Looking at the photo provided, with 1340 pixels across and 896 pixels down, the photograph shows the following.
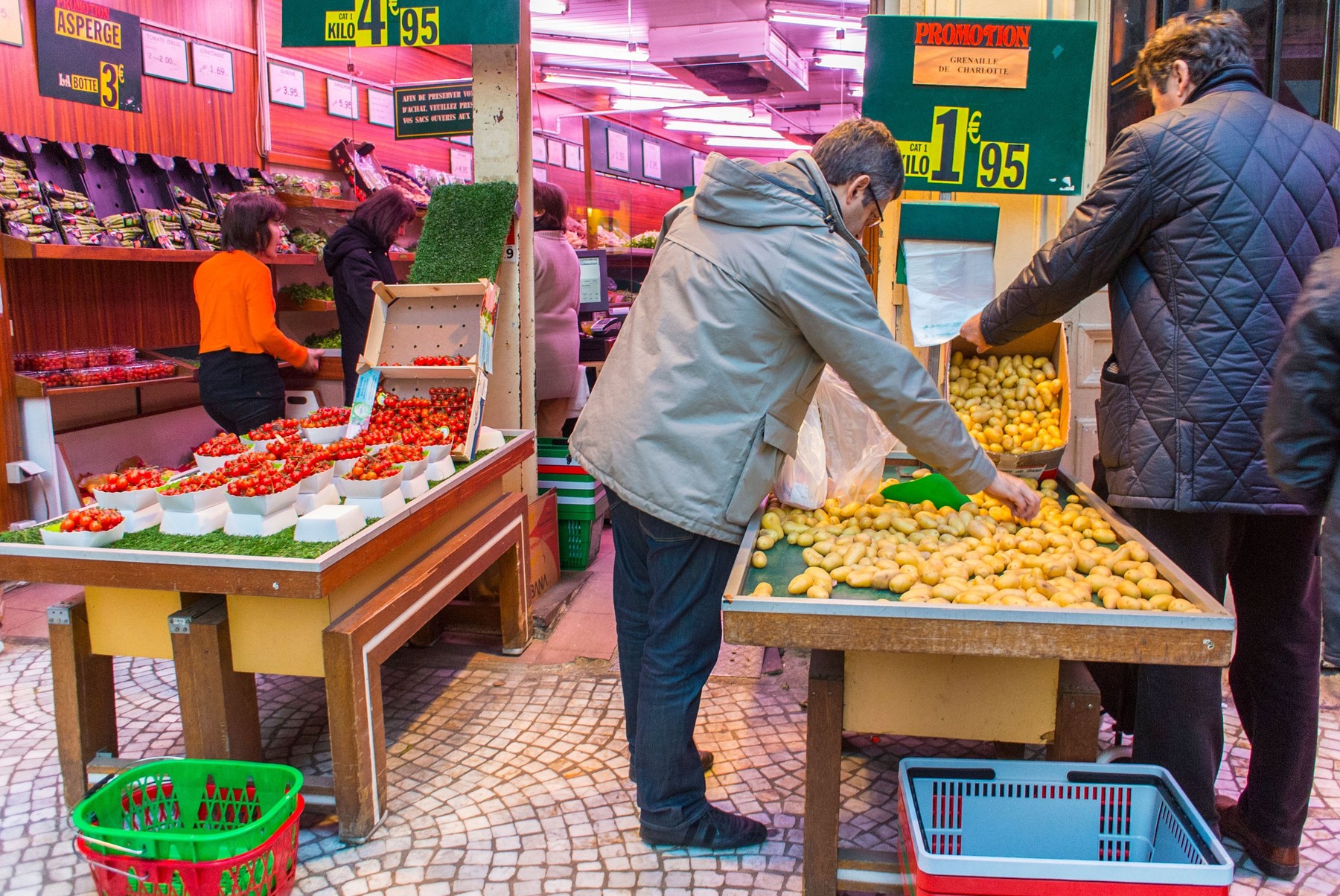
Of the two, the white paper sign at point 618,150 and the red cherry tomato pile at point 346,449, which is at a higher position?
the white paper sign at point 618,150

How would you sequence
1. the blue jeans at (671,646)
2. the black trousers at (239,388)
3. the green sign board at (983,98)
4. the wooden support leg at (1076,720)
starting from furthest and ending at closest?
the black trousers at (239,388) → the green sign board at (983,98) → the blue jeans at (671,646) → the wooden support leg at (1076,720)

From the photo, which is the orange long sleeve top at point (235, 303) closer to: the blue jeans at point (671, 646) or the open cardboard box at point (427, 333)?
the open cardboard box at point (427, 333)

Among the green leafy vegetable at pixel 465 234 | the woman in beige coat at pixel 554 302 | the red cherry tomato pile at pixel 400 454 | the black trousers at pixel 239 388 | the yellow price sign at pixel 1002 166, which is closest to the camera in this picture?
the red cherry tomato pile at pixel 400 454

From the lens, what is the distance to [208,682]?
2.83 m

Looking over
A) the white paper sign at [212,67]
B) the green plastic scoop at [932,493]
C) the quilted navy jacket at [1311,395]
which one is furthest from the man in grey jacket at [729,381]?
the white paper sign at [212,67]

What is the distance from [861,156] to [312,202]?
5697mm

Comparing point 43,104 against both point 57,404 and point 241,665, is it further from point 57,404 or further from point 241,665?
point 241,665

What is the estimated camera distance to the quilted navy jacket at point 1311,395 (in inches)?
71.6

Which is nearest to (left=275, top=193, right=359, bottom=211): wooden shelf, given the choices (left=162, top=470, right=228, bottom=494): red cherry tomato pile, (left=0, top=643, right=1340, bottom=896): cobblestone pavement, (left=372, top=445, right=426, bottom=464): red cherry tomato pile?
(left=0, top=643, right=1340, bottom=896): cobblestone pavement

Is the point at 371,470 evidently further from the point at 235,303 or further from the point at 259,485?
the point at 235,303

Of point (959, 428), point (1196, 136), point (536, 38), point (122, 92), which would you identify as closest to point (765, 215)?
point (959, 428)

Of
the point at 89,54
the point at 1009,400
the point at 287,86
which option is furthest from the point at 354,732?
the point at 287,86

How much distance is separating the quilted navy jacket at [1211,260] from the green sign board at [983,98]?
42.4 inches

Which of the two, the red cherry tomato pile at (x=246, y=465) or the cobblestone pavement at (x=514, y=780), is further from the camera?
the red cherry tomato pile at (x=246, y=465)
